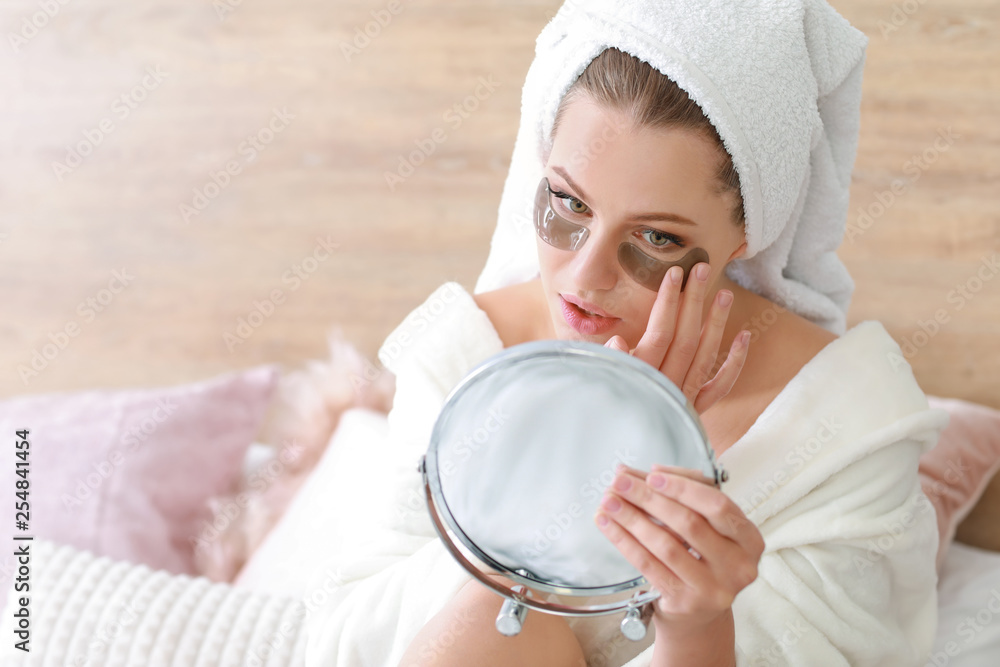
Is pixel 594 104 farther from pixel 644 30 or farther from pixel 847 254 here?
pixel 847 254

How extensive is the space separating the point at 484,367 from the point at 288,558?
87 cm

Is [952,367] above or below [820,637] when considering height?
below

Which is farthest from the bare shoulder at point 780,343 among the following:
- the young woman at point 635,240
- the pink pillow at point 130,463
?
the pink pillow at point 130,463

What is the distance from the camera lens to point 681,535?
706 millimetres

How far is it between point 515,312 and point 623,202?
378 mm

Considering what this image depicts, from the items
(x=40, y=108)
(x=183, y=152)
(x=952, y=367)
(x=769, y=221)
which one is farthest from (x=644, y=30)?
(x=40, y=108)

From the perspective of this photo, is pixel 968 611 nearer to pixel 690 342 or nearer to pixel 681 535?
pixel 690 342

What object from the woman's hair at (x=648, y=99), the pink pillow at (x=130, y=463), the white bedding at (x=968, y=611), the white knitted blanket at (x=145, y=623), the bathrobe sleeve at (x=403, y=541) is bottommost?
the pink pillow at (x=130, y=463)

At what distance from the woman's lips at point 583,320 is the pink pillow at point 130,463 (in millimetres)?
887

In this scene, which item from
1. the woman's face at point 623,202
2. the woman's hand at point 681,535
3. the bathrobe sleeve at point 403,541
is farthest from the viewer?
the bathrobe sleeve at point 403,541

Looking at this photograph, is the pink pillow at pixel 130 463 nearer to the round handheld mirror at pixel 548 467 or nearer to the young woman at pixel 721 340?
the young woman at pixel 721 340

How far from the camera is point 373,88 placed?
2.04 metres

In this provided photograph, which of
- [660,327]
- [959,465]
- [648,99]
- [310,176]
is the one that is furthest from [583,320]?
[310,176]

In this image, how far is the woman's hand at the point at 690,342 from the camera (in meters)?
0.94
